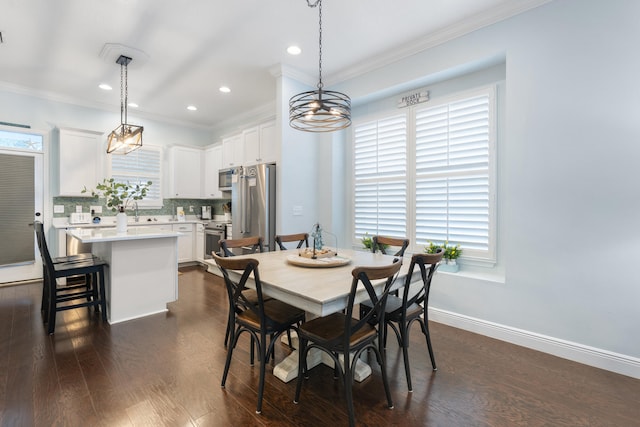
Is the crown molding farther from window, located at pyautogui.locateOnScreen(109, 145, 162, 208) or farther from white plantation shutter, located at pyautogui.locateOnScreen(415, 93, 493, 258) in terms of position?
window, located at pyautogui.locateOnScreen(109, 145, 162, 208)

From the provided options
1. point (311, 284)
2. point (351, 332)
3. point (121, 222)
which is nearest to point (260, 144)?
point (121, 222)

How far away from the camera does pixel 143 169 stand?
5.78 m

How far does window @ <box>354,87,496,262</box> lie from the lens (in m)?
3.11

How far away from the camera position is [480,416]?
178 centimetres

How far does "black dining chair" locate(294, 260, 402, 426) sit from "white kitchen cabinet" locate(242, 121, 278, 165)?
3.02 m

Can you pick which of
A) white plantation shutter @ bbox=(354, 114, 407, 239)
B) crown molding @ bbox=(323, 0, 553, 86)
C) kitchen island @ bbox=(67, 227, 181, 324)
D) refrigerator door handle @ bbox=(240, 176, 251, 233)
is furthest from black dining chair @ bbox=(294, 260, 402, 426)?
refrigerator door handle @ bbox=(240, 176, 251, 233)

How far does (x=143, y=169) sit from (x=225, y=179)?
61.8 inches

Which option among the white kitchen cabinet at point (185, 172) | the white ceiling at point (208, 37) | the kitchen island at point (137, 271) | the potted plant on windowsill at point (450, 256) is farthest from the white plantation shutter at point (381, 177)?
the white kitchen cabinet at point (185, 172)

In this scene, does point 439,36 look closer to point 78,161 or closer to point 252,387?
point 252,387

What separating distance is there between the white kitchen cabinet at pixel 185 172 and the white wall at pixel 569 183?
5196 mm

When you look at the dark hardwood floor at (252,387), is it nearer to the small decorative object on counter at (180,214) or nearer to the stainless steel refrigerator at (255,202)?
the stainless steel refrigerator at (255,202)

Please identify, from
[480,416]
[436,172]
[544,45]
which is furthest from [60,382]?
[544,45]

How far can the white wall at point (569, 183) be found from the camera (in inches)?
88.4

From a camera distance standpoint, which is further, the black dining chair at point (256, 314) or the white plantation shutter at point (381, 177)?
the white plantation shutter at point (381, 177)
